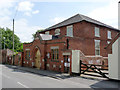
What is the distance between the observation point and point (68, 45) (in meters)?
14.9

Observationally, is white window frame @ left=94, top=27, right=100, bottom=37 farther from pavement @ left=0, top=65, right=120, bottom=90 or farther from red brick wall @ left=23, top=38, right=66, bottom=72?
pavement @ left=0, top=65, right=120, bottom=90

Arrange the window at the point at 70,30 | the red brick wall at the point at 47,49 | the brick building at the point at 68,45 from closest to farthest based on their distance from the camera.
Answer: the brick building at the point at 68,45 < the red brick wall at the point at 47,49 < the window at the point at 70,30

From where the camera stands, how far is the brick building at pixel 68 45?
48.9 ft

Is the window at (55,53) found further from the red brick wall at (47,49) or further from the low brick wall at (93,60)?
the low brick wall at (93,60)

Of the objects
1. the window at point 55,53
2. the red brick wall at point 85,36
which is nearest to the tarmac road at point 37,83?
the window at point 55,53

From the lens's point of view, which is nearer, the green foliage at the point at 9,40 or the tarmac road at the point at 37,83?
the tarmac road at the point at 37,83

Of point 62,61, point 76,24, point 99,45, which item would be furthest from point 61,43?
point 99,45

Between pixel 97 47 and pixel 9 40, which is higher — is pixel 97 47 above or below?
below

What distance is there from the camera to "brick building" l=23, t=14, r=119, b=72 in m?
14.9

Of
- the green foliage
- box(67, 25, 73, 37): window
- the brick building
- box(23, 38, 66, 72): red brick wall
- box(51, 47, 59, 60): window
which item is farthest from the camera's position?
the green foliage

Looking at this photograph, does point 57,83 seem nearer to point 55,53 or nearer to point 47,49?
point 55,53

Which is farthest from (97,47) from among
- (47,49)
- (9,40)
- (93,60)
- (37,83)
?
(9,40)

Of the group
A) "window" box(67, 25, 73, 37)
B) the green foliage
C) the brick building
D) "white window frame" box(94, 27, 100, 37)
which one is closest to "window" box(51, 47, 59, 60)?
the brick building

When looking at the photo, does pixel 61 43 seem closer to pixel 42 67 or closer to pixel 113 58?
pixel 42 67
